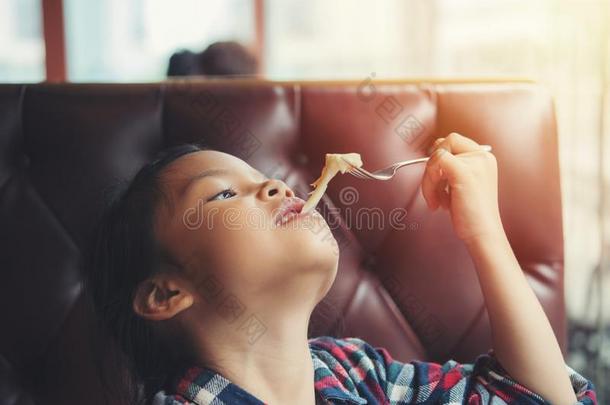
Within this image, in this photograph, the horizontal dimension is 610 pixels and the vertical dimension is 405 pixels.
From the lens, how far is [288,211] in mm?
486

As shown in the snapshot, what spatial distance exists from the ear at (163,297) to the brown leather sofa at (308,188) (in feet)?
0.46

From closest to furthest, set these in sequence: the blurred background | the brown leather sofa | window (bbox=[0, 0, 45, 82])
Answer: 1. the brown leather sofa
2. the blurred background
3. window (bbox=[0, 0, 45, 82])

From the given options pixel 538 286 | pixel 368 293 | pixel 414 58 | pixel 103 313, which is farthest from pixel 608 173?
pixel 414 58

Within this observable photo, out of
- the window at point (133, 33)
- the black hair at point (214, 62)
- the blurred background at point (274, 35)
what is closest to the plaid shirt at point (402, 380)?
the black hair at point (214, 62)

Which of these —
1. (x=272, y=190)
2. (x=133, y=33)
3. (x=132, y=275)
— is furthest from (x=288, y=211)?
(x=133, y=33)

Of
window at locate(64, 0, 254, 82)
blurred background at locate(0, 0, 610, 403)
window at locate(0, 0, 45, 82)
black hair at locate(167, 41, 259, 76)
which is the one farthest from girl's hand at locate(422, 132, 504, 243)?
window at locate(0, 0, 45, 82)

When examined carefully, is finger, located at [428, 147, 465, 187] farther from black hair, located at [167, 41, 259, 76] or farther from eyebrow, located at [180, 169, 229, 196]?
black hair, located at [167, 41, 259, 76]

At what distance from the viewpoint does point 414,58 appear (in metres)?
2.09

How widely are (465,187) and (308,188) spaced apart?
16 centimetres

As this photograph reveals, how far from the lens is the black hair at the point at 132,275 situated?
50 cm

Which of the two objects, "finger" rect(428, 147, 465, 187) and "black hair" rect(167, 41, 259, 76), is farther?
"black hair" rect(167, 41, 259, 76)

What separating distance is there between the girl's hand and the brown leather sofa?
59 millimetres

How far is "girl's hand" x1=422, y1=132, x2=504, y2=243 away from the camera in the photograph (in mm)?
525

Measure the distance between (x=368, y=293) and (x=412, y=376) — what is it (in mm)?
93
